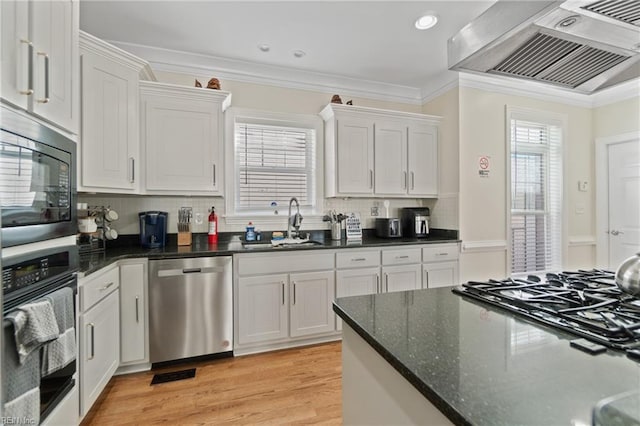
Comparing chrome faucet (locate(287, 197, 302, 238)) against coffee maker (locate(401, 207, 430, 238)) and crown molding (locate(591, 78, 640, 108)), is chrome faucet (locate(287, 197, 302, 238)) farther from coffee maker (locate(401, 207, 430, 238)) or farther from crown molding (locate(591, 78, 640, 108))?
crown molding (locate(591, 78, 640, 108))

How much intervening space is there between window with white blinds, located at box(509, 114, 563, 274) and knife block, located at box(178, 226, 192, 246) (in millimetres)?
3562

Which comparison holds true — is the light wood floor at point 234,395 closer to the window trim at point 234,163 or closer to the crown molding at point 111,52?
the window trim at point 234,163

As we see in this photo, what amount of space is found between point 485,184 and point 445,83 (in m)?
1.26

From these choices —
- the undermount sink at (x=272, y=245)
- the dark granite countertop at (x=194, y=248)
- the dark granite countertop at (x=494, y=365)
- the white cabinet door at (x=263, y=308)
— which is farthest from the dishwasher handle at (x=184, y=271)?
the dark granite countertop at (x=494, y=365)

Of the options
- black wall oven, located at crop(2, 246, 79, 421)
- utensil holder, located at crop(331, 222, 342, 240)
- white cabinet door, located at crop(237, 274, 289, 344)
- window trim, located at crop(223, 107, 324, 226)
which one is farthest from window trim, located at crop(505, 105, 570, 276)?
black wall oven, located at crop(2, 246, 79, 421)

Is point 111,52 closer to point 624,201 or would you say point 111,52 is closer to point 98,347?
point 98,347

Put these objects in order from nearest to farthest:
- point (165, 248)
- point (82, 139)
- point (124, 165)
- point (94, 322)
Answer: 1. point (94, 322)
2. point (82, 139)
3. point (124, 165)
4. point (165, 248)

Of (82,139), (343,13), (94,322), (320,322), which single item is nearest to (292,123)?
(343,13)

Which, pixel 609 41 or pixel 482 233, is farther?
pixel 482 233

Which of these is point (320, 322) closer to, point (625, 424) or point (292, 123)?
point (292, 123)

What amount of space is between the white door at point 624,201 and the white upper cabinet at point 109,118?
17.8 ft

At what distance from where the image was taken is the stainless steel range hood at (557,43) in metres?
0.77

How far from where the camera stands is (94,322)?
1.77 metres

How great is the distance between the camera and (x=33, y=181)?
1.12 m
